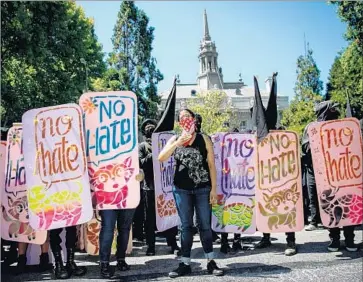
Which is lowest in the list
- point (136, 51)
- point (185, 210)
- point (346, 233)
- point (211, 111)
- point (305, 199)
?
point (346, 233)

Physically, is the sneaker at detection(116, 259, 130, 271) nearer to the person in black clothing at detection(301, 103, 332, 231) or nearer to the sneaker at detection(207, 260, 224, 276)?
the sneaker at detection(207, 260, 224, 276)

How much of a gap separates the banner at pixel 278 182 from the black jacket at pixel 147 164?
5.06 feet

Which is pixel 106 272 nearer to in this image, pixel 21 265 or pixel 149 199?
pixel 21 265

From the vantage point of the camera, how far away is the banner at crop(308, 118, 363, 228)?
4871 millimetres

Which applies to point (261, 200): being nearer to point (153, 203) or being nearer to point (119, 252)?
point (153, 203)

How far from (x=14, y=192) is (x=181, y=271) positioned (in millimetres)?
2288

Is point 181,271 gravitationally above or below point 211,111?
below

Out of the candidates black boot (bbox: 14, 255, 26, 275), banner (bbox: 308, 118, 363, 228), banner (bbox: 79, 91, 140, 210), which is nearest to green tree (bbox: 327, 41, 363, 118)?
banner (bbox: 308, 118, 363, 228)

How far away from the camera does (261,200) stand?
5129 millimetres

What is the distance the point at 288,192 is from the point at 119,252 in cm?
236

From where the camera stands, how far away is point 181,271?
402 centimetres

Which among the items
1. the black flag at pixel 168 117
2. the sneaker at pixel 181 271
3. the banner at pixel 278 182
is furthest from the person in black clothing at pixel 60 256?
the banner at pixel 278 182

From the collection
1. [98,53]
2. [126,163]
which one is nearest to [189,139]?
[126,163]

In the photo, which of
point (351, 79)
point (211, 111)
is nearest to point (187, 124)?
point (351, 79)
